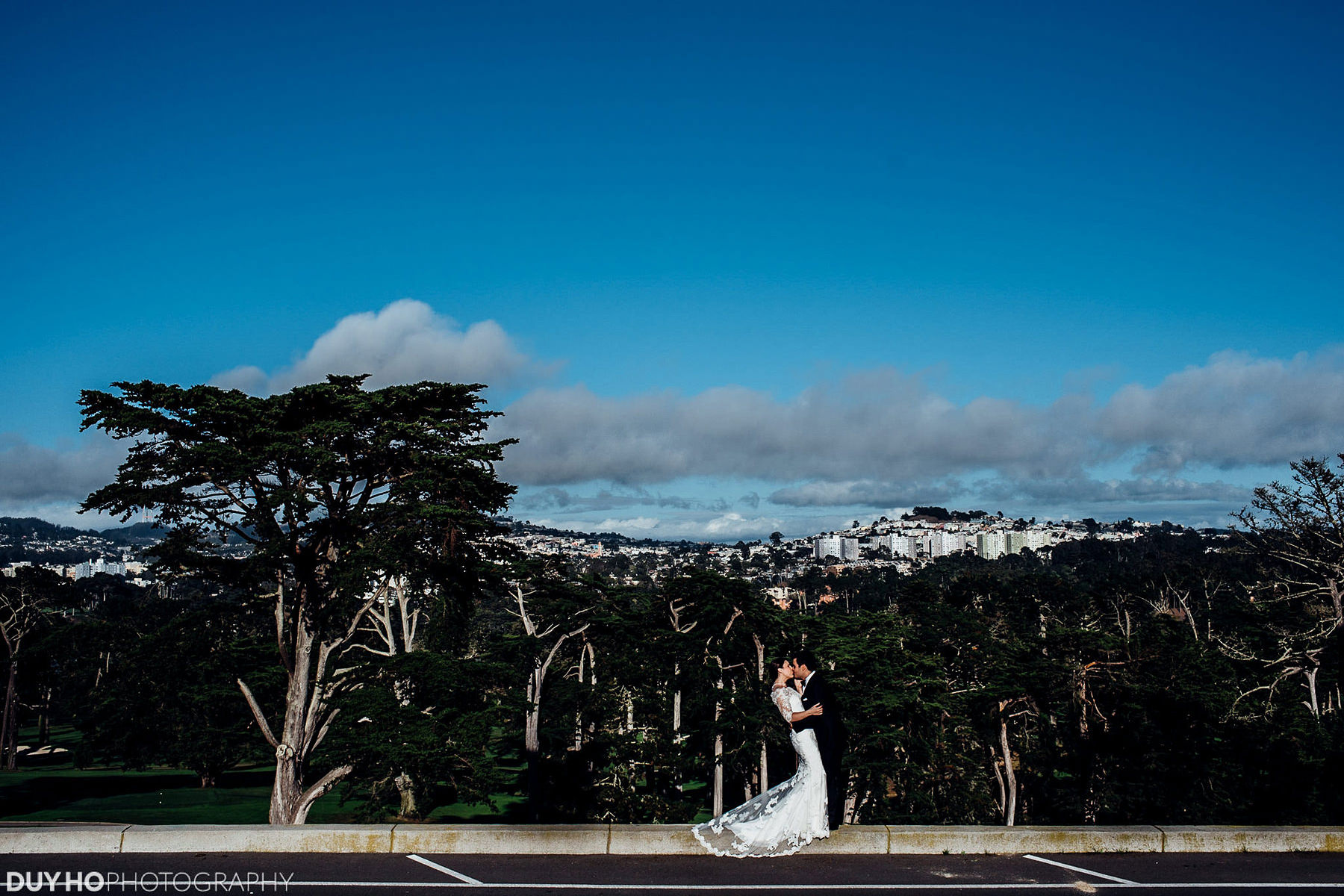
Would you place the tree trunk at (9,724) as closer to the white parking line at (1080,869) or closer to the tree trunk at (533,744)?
→ the tree trunk at (533,744)

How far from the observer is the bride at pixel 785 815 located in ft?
28.9

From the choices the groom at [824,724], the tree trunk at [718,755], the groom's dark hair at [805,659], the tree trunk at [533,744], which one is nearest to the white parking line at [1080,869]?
the groom at [824,724]

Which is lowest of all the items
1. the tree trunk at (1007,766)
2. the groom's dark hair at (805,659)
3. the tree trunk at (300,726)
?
the tree trunk at (1007,766)

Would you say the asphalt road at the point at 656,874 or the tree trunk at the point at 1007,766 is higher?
the asphalt road at the point at 656,874

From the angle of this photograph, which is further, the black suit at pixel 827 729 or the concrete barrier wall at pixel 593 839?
the black suit at pixel 827 729

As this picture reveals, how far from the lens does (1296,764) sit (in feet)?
90.0

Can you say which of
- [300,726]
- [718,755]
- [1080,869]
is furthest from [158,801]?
[1080,869]

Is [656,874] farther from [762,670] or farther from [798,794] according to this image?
[762,670]

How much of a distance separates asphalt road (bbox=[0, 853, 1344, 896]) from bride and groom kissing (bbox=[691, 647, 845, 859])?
18 cm

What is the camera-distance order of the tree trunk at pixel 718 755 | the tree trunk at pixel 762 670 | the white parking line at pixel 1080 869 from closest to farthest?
1. the white parking line at pixel 1080 869
2. the tree trunk at pixel 718 755
3. the tree trunk at pixel 762 670

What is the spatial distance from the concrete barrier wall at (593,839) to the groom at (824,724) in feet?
1.30

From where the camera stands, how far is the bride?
8805mm

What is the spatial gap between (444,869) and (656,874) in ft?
6.84

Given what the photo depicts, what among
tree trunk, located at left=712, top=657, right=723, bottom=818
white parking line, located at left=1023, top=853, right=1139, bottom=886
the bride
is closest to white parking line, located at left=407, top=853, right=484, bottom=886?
the bride
